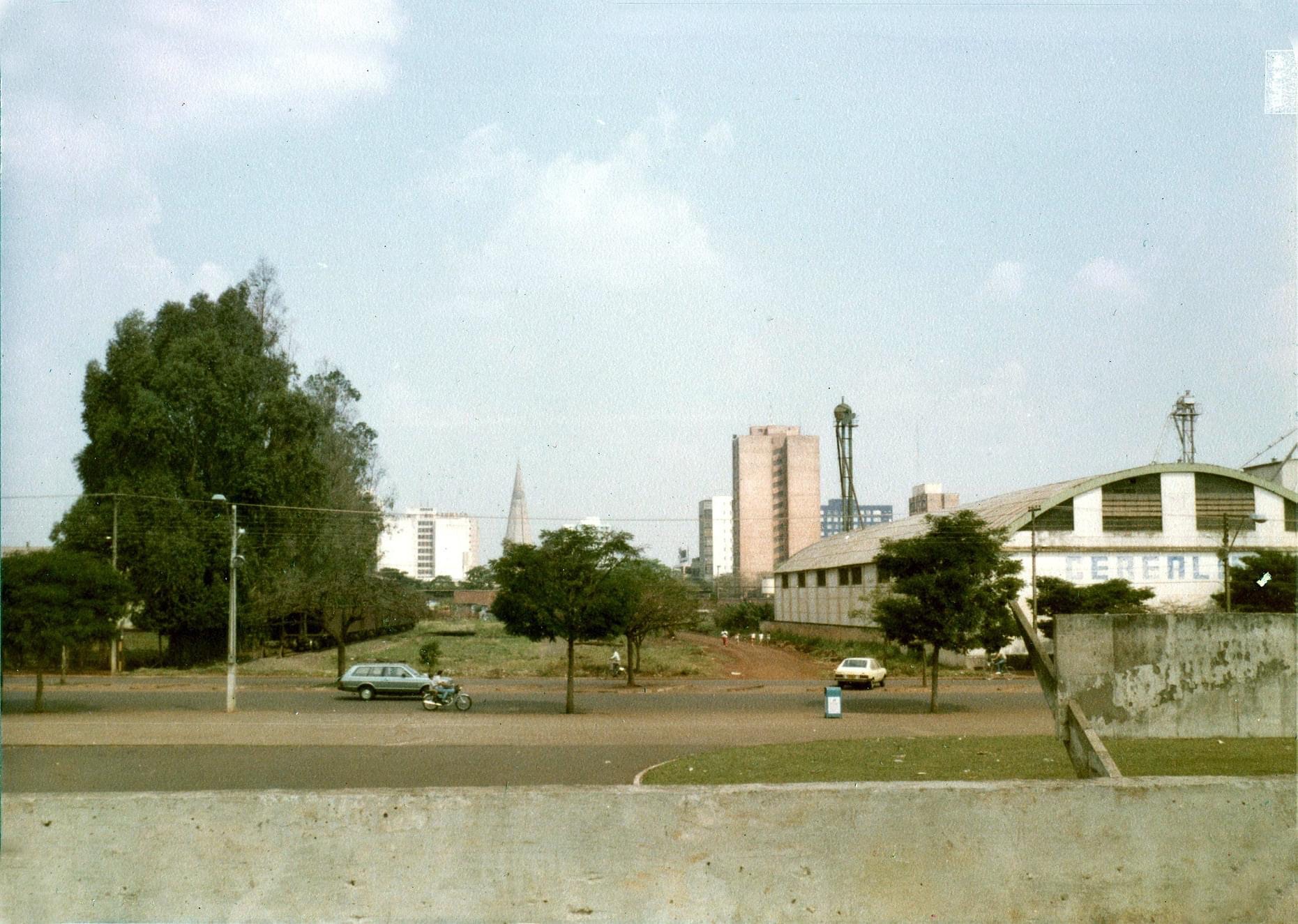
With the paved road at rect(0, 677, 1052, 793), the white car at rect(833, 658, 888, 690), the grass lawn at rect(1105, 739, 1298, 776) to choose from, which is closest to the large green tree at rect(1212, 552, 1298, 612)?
the paved road at rect(0, 677, 1052, 793)

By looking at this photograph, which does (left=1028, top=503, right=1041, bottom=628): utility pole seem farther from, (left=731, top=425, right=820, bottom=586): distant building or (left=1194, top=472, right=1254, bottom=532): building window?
(left=731, top=425, right=820, bottom=586): distant building

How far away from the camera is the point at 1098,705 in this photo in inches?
394

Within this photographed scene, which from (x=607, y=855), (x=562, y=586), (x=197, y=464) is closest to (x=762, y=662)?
(x=562, y=586)

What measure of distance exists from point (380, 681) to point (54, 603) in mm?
10853

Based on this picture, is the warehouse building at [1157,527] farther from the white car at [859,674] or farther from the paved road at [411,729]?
the paved road at [411,729]

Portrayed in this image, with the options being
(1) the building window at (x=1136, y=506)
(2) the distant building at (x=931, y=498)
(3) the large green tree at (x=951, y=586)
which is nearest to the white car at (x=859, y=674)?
(3) the large green tree at (x=951, y=586)

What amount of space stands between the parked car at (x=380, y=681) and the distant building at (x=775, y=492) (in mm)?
109296

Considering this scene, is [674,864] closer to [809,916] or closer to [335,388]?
[809,916]

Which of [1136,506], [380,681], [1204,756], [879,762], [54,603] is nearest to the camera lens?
[1204,756]

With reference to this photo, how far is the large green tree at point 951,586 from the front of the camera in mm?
30797

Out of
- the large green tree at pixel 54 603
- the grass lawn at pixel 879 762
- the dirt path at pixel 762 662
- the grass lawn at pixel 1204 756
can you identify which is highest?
the large green tree at pixel 54 603

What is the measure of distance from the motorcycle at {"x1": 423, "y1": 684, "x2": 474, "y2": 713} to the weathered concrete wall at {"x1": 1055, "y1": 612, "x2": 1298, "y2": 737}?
2381 cm

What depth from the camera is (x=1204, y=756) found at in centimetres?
1243

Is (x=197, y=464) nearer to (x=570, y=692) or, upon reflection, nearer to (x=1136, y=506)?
(x=570, y=692)
